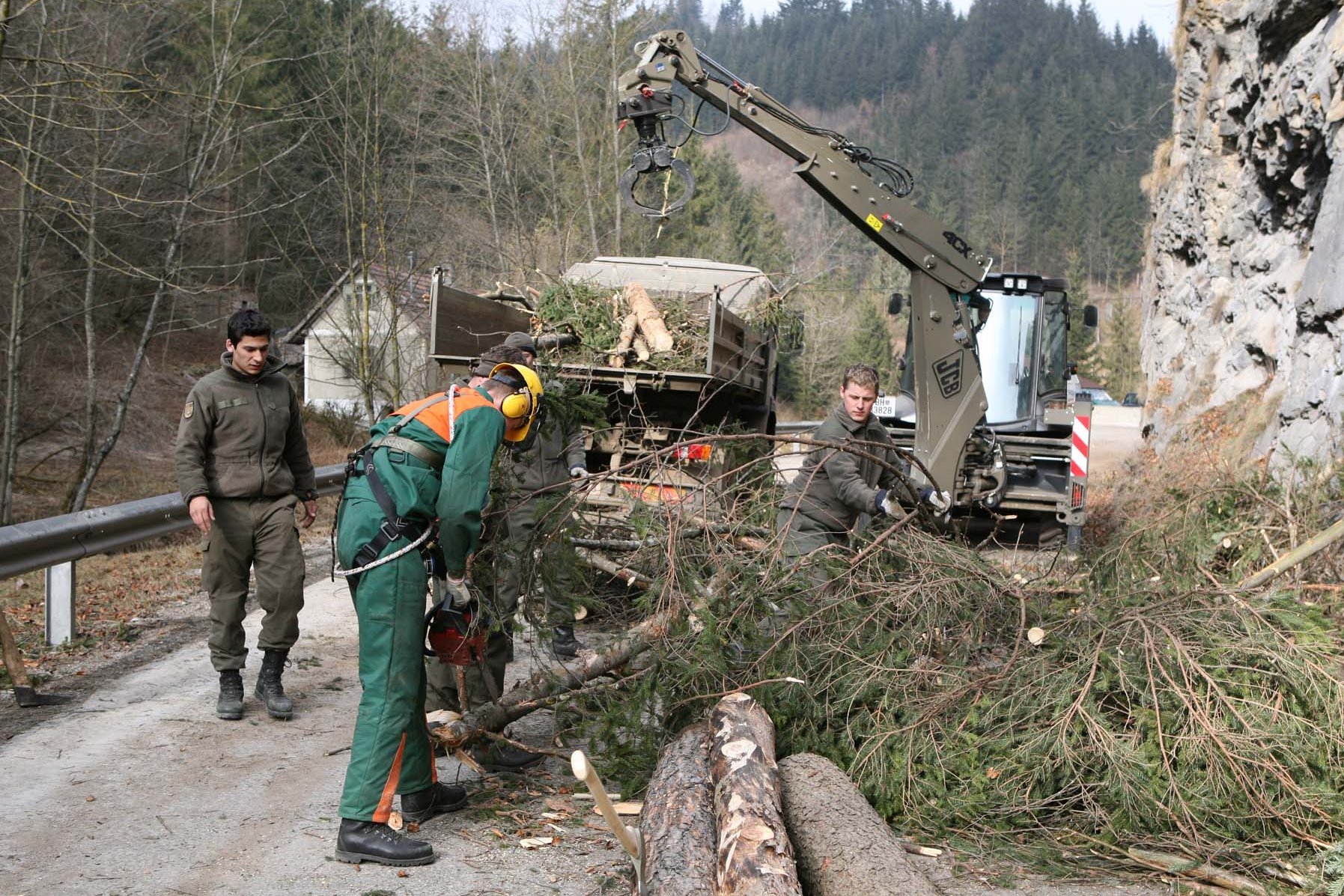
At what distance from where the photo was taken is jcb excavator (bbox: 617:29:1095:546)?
27.5 ft

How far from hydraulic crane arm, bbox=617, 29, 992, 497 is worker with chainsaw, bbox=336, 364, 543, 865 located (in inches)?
155

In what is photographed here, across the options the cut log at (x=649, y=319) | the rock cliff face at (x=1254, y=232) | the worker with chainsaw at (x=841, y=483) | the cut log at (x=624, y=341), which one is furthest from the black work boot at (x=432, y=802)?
the rock cliff face at (x=1254, y=232)

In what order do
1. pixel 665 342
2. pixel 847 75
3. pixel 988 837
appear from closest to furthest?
1. pixel 988 837
2. pixel 665 342
3. pixel 847 75

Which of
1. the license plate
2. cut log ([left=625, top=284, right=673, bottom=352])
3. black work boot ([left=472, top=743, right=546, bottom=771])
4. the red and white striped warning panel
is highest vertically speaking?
cut log ([left=625, top=284, right=673, bottom=352])

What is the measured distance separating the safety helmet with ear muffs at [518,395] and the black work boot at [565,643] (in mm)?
983

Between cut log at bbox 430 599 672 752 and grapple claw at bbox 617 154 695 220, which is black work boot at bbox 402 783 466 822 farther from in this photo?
grapple claw at bbox 617 154 695 220

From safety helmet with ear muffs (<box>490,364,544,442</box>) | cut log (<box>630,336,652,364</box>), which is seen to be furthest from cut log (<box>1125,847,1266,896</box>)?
cut log (<box>630,336,652,364</box>)

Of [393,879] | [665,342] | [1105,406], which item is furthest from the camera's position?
[1105,406]

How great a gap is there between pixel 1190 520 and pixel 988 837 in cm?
325

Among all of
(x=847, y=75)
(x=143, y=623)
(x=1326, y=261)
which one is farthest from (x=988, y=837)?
(x=847, y=75)

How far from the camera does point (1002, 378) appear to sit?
1256cm

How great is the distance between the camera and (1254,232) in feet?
48.2

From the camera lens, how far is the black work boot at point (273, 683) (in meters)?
5.82

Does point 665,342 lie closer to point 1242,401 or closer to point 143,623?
point 143,623
